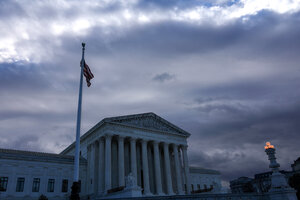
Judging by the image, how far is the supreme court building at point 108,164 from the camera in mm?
45875

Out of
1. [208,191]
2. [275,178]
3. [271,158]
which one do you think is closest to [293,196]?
[275,178]

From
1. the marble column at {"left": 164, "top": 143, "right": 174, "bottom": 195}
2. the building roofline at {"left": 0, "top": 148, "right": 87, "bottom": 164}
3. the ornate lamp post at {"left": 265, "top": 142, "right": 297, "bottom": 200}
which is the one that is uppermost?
the building roofline at {"left": 0, "top": 148, "right": 87, "bottom": 164}

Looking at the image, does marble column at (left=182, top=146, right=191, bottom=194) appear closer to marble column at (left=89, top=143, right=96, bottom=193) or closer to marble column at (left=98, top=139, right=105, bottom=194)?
marble column at (left=98, top=139, right=105, bottom=194)

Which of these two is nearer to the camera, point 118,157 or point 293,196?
point 293,196

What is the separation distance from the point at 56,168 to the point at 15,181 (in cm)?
752

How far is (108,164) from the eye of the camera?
47.6 metres

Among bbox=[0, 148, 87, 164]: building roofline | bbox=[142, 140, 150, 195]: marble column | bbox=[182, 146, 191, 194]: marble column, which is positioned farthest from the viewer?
bbox=[182, 146, 191, 194]: marble column

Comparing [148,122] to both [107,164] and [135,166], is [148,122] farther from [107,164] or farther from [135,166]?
[107,164]

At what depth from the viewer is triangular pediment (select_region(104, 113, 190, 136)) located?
52.1 m

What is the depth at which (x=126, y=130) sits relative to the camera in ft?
171

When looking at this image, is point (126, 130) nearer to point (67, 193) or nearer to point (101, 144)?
point (101, 144)

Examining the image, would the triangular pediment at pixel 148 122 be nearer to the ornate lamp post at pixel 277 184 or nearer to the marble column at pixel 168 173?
the marble column at pixel 168 173

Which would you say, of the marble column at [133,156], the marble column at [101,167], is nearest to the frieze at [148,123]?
the marble column at [133,156]

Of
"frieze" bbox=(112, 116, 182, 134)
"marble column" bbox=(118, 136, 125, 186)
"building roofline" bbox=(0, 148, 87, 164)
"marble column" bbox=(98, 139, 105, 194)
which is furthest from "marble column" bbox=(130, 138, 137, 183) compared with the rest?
"building roofline" bbox=(0, 148, 87, 164)
